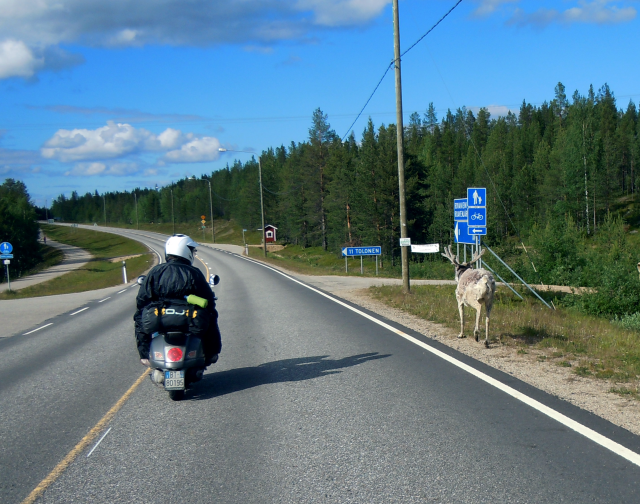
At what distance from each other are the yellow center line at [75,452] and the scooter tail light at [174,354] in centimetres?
85

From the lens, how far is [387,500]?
3.89 metres

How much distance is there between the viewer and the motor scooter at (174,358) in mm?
6355

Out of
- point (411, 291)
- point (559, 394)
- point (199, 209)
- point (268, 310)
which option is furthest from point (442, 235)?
point (199, 209)

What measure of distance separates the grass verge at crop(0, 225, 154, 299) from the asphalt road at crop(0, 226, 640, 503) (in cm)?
2780

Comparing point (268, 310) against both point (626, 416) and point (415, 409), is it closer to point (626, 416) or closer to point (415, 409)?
point (415, 409)

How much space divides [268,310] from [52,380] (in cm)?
807

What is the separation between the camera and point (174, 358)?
Result: 250 inches

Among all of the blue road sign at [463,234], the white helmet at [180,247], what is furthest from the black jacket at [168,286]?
the blue road sign at [463,234]

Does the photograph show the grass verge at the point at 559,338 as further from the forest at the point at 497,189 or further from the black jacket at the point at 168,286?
the forest at the point at 497,189

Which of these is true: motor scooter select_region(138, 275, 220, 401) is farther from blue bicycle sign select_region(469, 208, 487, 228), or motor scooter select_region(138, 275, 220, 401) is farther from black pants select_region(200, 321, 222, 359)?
blue bicycle sign select_region(469, 208, 487, 228)

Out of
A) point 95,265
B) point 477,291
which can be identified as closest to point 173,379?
point 477,291

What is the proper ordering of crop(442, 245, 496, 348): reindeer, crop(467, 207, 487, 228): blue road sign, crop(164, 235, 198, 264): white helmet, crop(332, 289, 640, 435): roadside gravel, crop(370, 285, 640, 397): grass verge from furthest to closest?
crop(467, 207, 487, 228): blue road sign
crop(442, 245, 496, 348): reindeer
crop(370, 285, 640, 397): grass verge
crop(164, 235, 198, 264): white helmet
crop(332, 289, 640, 435): roadside gravel

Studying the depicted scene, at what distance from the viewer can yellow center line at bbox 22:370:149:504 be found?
13.9 feet

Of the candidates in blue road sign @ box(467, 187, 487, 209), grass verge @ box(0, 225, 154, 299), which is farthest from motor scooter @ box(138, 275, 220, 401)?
grass verge @ box(0, 225, 154, 299)
